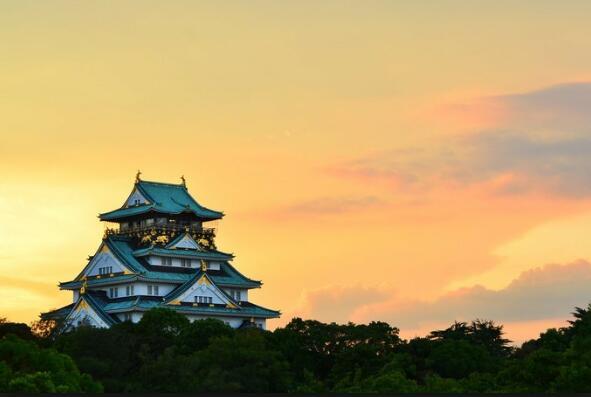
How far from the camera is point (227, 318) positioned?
331ft

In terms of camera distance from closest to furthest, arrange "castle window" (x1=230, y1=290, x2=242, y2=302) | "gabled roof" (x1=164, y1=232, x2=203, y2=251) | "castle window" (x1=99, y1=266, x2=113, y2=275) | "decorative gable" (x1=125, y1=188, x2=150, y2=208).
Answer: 1. "castle window" (x1=99, y1=266, x2=113, y2=275)
2. "gabled roof" (x1=164, y1=232, x2=203, y2=251)
3. "decorative gable" (x1=125, y1=188, x2=150, y2=208)
4. "castle window" (x1=230, y1=290, x2=242, y2=302)

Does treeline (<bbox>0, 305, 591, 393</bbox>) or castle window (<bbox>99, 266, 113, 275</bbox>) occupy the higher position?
castle window (<bbox>99, 266, 113, 275</bbox>)

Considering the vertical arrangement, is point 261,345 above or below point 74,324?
below

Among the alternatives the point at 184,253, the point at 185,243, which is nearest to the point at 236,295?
the point at 185,243

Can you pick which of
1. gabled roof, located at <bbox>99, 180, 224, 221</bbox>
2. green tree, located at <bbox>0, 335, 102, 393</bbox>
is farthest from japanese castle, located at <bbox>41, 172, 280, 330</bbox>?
green tree, located at <bbox>0, 335, 102, 393</bbox>

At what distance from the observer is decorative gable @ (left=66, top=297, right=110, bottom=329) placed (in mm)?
94475

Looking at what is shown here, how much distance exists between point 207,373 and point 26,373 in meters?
11.3

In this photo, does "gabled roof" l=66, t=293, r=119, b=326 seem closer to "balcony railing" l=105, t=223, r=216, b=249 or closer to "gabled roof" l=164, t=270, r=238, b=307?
"gabled roof" l=164, t=270, r=238, b=307

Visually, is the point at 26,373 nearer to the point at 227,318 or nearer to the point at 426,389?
the point at 426,389

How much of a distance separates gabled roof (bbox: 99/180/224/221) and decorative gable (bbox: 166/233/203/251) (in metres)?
2.44

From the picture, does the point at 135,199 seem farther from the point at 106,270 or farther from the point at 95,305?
the point at 95,305

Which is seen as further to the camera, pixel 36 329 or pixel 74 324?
pixel 74 324

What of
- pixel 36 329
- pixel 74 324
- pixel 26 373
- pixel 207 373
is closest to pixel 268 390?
pixel 207 373

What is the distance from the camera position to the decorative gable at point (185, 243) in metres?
103
